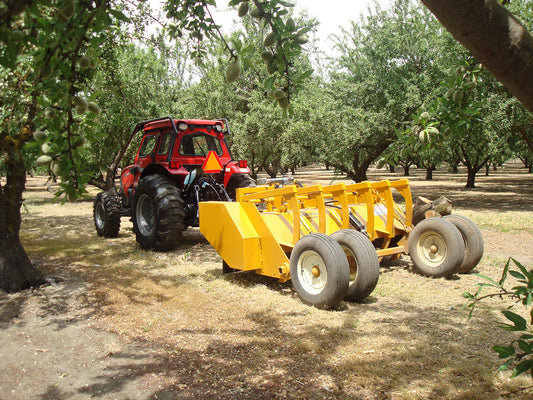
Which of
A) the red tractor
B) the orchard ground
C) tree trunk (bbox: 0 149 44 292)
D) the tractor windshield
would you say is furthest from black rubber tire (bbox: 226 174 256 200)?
tree trunk (bbox: 0 149 44 292)

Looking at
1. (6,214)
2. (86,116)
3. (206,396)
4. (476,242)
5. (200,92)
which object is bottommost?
(206,396)

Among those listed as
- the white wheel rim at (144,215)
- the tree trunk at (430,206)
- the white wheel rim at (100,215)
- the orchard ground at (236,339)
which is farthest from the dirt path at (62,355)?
the tree trunk at (430,206)

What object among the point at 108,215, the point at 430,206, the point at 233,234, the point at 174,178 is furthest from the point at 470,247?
the point at 108,215

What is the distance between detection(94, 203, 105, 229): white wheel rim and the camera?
952cm

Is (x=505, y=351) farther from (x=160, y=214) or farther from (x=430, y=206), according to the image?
(x=430, y=206)

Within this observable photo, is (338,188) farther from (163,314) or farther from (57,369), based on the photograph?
(57,369)

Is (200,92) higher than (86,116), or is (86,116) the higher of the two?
(200,92)

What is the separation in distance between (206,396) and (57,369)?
128 cm

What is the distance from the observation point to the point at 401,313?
4512mm

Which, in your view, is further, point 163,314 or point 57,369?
point 163,314

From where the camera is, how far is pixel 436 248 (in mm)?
5742

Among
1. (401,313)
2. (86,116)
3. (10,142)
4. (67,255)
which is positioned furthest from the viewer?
(67,255)

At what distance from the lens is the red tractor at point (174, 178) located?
7344 millimetres

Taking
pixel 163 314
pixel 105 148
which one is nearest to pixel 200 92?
pixel 105 148
